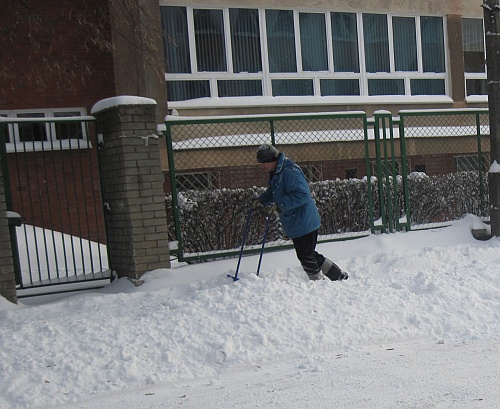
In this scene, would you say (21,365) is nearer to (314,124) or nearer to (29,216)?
(29,216)

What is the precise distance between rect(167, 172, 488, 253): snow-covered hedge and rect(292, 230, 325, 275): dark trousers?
109 cm

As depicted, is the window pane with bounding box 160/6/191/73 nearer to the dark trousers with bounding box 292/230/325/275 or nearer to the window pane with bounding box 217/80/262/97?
the window pane with bounding box 217/80/262/97

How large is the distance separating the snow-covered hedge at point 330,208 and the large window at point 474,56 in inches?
245

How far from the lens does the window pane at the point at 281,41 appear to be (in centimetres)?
1174

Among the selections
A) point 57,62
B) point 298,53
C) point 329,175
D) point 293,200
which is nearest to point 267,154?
point 293,200

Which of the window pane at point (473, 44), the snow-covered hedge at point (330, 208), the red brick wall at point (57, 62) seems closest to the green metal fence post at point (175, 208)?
the snow-covered hedge at point (330, 208)

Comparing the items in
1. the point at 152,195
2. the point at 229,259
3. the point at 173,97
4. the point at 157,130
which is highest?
the point at 173,97

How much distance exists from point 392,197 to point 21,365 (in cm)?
539

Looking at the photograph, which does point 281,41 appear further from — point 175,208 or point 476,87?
point 175,208

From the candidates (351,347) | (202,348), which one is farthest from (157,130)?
(351,347)

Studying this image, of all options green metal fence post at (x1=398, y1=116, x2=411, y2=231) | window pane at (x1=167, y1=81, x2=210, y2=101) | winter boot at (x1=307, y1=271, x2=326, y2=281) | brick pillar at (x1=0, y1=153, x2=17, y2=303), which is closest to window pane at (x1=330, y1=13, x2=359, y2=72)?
window pane at (x1=167, y1=81, x2=210, y2=101)

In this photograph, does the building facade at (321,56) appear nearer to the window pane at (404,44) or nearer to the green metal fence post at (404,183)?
the window pane at (404,44)

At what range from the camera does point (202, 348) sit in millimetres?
4391

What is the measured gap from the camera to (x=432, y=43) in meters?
13.3
